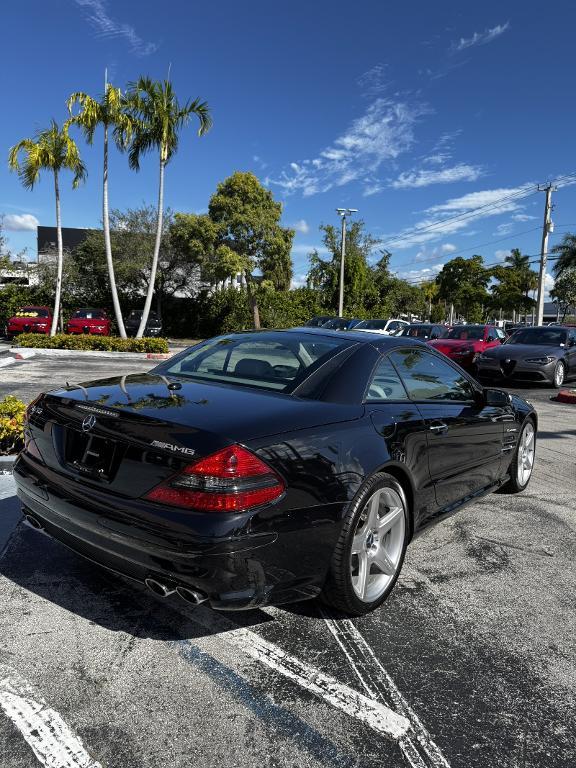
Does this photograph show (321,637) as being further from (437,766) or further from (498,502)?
(498,502)

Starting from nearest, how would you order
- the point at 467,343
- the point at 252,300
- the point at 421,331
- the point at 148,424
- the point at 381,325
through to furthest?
1. the point at 148,424
2. the point at 467,343
3. the point at 421,331
4. the point at 381,325
5. the point at 252,300

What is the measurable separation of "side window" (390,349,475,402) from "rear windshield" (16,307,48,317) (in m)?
26.1

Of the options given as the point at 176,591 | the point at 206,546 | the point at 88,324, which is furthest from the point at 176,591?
the point at 88,324

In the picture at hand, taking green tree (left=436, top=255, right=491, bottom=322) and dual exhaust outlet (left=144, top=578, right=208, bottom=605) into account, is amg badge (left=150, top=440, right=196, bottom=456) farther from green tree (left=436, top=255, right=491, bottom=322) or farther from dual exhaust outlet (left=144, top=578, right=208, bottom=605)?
green tree (left=436, top=255, right=491, bottom=322)

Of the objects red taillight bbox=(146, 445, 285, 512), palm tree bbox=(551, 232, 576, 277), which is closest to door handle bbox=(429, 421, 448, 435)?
red taillight bbox=(146, 445, 285, 512)

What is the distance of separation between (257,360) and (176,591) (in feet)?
4.89

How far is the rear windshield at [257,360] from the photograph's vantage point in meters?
3.13

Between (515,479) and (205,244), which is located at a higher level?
(205,244)

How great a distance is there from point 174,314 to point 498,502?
1268 inches

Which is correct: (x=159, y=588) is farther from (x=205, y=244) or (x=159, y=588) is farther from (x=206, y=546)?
(x=205, y=244)

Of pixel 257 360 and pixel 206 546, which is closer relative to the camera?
pixel 206 546

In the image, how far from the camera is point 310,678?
2350 mm

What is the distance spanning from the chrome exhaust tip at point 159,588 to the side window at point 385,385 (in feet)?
4.48

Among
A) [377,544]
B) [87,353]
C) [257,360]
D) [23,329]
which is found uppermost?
[257,360]
